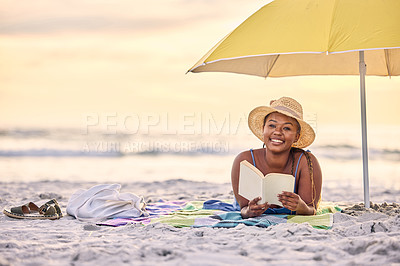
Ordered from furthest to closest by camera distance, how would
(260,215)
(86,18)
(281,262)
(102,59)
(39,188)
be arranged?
(102,59) < (86,18) < (39,188) < (260,215) < (281,262)

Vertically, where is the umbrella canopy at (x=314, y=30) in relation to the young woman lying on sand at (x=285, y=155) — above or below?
above

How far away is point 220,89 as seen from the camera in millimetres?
17688

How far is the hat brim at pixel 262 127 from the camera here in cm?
423

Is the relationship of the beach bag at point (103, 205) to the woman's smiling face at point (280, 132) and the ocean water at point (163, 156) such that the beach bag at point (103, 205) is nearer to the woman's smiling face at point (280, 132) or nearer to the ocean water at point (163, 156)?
the woman's smiling face at point (280, 132)

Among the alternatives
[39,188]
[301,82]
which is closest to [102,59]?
[301,82]

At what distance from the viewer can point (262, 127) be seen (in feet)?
14.9

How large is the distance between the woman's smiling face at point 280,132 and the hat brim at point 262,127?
7cm

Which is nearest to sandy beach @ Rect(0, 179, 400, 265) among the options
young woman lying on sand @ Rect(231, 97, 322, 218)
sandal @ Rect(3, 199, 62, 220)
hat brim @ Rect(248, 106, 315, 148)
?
sandal @ Rect(3, 199, 62, 220)

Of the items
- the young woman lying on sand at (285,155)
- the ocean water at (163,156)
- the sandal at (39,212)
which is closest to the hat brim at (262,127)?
the young woman lying on sand at (285,155)

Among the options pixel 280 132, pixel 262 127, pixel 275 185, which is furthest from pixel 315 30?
pixel 275 185

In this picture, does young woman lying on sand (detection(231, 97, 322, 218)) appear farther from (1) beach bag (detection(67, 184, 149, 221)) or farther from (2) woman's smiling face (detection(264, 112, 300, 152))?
(1) beach bag (detection(67, 184, 149, 221))

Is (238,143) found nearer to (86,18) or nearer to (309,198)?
(86,18)

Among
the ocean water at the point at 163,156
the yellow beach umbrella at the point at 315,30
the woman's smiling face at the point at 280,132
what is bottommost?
the ocean water at the point at 163,156

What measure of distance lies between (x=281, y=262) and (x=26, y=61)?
17754 mm
